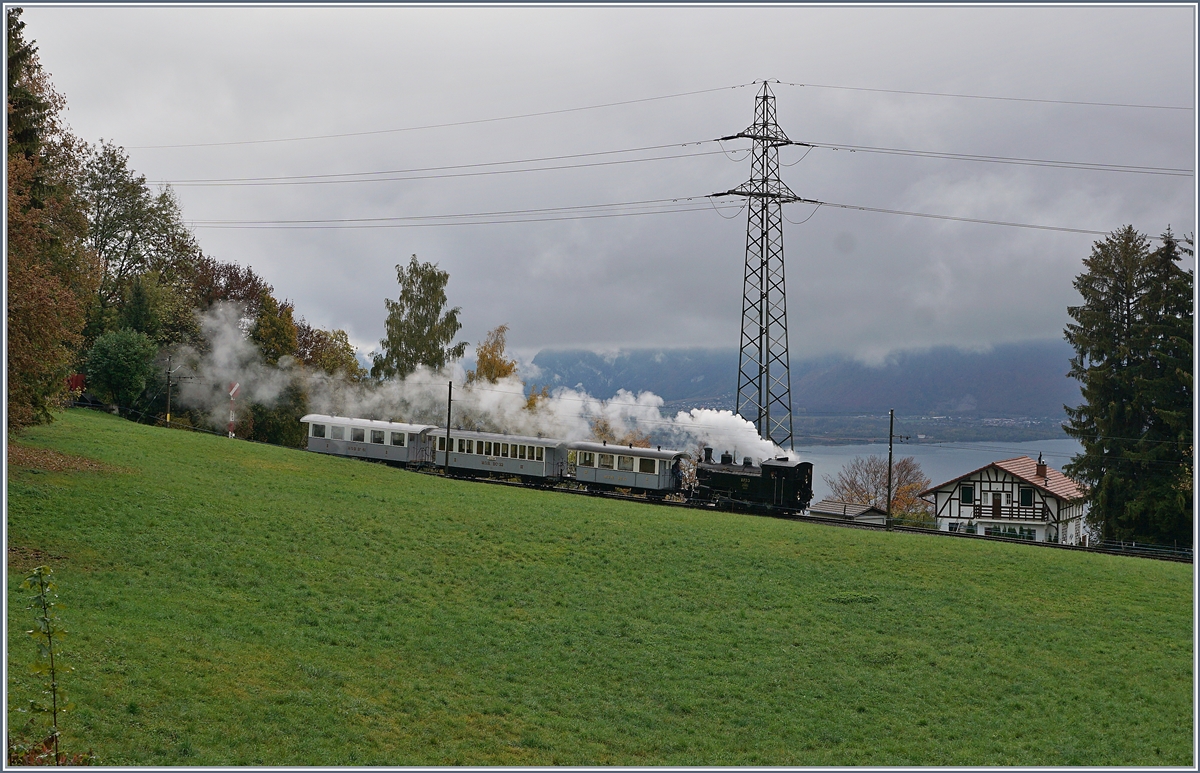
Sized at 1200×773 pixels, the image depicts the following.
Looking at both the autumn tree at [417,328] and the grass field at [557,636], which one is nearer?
the grass field at [557,636]

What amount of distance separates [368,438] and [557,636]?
28.0 metres

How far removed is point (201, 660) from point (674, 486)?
2730cm

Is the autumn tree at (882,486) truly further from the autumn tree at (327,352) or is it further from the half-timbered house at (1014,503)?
the autumn tree at (327,352)

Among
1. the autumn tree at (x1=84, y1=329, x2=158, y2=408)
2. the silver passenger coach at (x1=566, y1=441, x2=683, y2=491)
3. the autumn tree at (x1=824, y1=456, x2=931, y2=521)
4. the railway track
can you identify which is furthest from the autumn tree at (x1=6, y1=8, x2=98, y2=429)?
the autumn tree at (x1=824, y1=456, x2=931, y2=521)

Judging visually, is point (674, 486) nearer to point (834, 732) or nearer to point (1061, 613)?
point (1061, 613)

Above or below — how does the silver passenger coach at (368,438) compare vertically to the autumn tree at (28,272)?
below

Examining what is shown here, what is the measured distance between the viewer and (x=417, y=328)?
59438 mm

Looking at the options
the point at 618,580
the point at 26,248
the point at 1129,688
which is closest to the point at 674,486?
the point at 618,580

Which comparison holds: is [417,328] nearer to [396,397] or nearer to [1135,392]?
[396,397]

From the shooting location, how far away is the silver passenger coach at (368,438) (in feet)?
145

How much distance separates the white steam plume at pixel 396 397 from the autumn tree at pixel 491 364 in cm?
109

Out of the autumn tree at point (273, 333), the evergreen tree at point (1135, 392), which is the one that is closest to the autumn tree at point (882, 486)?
the evergreen tree at point (1135, 392)

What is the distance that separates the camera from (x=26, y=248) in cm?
1938

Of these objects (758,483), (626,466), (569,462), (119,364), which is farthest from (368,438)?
(758,483)
